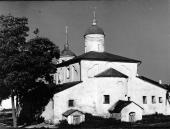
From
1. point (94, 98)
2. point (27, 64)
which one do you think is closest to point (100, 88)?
point (94, 98)

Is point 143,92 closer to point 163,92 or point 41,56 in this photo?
point 163,92

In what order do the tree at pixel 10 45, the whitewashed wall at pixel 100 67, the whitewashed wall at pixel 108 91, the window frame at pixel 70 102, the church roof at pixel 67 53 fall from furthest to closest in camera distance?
the church roof at pixel 67 53, the whitewashed wall at pixel 100 67, the whitewashed wall at pixel 108 91, the window frame at pixel 70 102, the tree at pixel 10 45

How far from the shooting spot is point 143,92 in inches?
1716

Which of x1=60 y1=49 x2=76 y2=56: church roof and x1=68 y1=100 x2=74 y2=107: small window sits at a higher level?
x1=60 y1=49 x2=76 y2=56: church roof

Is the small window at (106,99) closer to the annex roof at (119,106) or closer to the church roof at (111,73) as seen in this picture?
the annex roof at (119,106)

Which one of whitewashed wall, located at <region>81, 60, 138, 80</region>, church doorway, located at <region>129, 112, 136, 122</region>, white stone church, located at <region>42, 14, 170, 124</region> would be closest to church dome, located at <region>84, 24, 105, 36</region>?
white stone church, located at <region>42, 14, 170, 124</region>

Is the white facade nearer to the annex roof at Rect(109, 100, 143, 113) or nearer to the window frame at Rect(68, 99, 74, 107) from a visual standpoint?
the annex roof at Rect(109, 100, 143, 113)

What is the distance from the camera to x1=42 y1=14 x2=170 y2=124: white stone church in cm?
3700

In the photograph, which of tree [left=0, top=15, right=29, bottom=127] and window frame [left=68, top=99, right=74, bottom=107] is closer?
tree [left=0, top=15, right=29, bottom=127]

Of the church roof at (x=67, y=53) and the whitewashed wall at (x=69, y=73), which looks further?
the church roof at (x=67, y=53)

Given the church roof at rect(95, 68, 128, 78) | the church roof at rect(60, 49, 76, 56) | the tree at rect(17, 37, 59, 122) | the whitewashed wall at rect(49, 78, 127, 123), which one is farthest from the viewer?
the church roof at rect(60, 49, 76, 56)

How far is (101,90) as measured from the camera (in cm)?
3903

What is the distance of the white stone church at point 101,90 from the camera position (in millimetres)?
37000

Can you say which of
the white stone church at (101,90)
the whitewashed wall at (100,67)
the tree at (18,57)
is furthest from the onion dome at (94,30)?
the tree at (18,57)
